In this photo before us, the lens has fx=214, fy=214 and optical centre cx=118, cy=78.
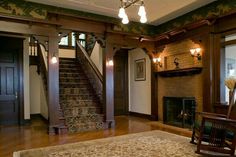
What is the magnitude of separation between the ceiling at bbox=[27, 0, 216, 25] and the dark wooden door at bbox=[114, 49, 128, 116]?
2.50 metres

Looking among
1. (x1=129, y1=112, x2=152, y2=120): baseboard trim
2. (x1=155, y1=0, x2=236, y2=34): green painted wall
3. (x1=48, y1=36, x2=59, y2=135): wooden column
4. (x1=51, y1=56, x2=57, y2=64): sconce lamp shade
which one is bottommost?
(x1=129, y1=112, x2=152, y2=120): baseboard trim

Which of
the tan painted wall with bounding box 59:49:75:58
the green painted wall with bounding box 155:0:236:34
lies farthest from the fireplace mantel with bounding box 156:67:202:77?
the tan painted wall with bounding box 59:49:75:58

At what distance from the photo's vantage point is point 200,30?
548cm

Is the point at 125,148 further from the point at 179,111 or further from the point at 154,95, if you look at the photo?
the point at 154,95

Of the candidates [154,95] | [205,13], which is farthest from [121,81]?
[205,13]

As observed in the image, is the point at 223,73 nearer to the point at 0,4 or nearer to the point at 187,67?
the point at 187,67

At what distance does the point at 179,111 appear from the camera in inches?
243

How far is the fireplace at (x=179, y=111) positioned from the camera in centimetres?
576

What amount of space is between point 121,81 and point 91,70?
1.55m

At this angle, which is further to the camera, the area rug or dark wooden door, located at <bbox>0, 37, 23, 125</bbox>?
dark wooden door, located at <bbox>0, 37, 23, 125</bbox>

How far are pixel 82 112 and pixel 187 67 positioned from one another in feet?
10.5

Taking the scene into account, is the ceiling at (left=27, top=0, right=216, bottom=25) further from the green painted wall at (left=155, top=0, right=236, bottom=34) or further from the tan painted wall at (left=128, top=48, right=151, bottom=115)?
the tan painted wall at (left=128, top=48, right=151, bottom=115)

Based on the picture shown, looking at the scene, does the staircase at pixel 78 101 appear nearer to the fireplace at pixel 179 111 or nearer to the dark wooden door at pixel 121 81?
the dark wooden door at pixel 121 81

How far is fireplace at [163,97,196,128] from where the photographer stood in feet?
18.9
